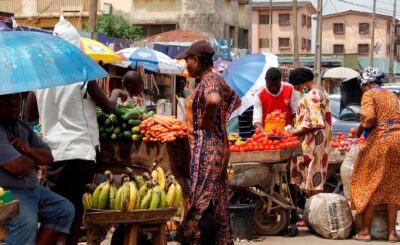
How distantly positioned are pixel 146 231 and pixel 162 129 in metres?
1.29

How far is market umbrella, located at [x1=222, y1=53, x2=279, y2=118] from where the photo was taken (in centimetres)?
1116

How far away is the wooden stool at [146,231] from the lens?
6188mm

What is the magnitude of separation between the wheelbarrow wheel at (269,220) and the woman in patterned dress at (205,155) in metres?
2.34

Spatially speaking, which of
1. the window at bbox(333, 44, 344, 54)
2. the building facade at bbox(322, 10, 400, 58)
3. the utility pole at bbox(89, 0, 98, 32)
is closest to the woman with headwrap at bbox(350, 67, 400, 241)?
the utility pole at bbox(89, 0, 98, 32)

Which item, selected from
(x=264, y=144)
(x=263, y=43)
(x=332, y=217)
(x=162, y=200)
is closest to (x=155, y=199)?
(x=162, y=200)

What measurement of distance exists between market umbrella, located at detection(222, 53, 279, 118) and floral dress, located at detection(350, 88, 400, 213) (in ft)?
7.47

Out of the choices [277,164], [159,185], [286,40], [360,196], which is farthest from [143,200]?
[286,40]

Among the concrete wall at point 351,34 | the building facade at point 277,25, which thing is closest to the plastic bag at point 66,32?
the building facade at point 277,25

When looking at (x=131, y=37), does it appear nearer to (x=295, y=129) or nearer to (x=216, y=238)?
(x=295, y=129)

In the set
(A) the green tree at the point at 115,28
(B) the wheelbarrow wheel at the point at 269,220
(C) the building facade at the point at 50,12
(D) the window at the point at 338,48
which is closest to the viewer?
(B) the wheelbarrow wheel at the point at 269,220

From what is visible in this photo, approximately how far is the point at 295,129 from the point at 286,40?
236ft

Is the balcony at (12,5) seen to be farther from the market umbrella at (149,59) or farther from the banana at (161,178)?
the banana at (161,178)

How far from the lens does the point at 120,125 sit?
7.40 metres

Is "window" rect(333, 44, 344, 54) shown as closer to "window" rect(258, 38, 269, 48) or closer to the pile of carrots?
"window" rect(258, 38, 269, 48)
